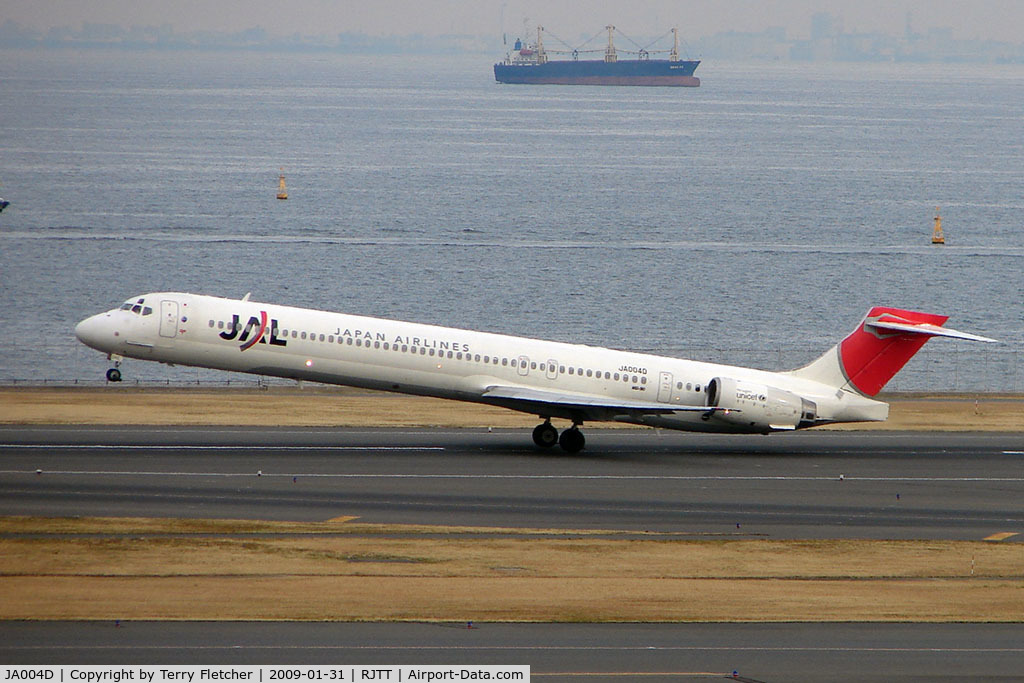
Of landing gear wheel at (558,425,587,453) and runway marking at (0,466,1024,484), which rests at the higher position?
landing gear wheel at (558,425,587,453)

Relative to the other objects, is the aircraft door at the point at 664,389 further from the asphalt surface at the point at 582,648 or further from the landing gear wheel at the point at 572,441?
the asphalt surface at the point at 582,648

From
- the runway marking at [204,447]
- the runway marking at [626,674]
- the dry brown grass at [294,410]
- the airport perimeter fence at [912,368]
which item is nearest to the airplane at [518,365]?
the runway marking at [204,447]

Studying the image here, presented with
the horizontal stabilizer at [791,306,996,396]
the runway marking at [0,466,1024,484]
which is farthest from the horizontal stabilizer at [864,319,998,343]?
the runway marking at [0,466,1024,484]

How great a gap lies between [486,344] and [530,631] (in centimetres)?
2285

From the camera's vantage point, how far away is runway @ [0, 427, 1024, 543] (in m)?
38.6

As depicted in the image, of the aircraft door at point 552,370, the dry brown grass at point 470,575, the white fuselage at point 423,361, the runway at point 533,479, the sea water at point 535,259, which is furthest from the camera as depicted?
the sea water at point 535,259

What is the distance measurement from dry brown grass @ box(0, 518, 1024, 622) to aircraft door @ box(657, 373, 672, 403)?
14143mm

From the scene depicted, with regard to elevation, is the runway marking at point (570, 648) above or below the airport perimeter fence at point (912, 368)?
below

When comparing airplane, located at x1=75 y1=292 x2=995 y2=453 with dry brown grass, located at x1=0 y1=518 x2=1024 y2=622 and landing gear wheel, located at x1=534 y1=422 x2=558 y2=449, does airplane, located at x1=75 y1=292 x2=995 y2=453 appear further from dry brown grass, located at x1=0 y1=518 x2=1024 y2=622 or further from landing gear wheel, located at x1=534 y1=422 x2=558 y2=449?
A: dry brown grass, located at x1=0 y1=518 x2=1024 y2=622

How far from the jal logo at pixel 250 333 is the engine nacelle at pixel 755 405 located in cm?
1607

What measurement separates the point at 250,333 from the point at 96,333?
594 centimetres

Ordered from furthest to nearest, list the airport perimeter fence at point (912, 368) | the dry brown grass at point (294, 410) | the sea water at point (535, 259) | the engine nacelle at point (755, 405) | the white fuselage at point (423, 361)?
the sea water at point (535, 259) < the airport perimeter fence at point (912, 368) < the dry brown grass at point (294, 410) < the engine nacelle at point (755, 405) < the white fuselage at point (423, 361)

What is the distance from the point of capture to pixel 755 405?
163 ft

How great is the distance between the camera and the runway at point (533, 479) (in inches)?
1519
